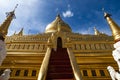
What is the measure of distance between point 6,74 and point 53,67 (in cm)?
251

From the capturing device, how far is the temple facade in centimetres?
724

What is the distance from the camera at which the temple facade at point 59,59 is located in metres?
7.24

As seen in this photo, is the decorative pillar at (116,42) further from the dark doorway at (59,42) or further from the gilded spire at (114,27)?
the dark doorway at (59,42)

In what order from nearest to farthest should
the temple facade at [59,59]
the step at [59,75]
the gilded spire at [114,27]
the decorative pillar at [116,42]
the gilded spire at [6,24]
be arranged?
1. the decorative pillar at [116,42]
2. the gilded spire at [114,27]
3. the gilded spire at [6,24]
4. the step at [59,75]
5. the temple facade at [59,59]

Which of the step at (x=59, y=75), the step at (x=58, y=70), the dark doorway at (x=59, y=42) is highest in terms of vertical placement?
the dark doorway at (x=59, y=42)

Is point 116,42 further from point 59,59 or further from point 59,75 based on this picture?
point 59,59

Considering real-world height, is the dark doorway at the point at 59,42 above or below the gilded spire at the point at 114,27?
above

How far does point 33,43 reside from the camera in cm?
1439

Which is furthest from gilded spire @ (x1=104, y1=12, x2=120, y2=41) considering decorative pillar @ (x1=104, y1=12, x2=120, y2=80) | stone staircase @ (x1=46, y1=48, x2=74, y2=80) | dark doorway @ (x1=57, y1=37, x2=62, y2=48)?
dark doorway @ (x1=57, y1=37, x2=62, y2=48)

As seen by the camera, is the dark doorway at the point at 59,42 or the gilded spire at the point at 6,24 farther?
the dark doorway at the point at 59,42

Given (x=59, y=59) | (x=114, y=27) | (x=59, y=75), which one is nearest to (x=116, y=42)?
(x=114, y=27)

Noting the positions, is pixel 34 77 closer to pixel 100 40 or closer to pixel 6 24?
pixel 6 24

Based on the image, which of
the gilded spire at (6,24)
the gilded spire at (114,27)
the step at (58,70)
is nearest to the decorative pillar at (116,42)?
the gilded spire at (114,27)

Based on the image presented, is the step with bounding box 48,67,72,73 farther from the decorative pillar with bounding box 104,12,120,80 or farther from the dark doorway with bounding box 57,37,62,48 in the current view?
the dark doorway with bounding box 57,37,62,48
